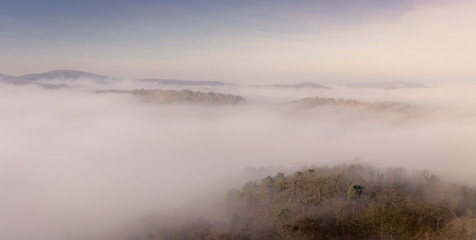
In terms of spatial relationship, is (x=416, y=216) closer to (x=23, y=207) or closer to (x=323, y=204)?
(x=323, y=204)

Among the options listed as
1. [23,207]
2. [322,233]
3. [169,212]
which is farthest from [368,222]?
[23,207]

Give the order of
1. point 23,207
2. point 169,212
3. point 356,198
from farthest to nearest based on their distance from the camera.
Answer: point 23,207
point 169,212
point 356,198

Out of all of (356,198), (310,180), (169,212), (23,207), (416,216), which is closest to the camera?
(416,216)

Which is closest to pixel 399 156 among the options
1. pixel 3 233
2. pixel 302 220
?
pixel 302 220

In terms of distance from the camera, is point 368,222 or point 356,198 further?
point 356,198

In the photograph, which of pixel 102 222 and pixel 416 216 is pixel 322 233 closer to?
pixel 416 216

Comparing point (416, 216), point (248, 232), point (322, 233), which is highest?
point (416, 216)

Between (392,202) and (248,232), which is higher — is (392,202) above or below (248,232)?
above
